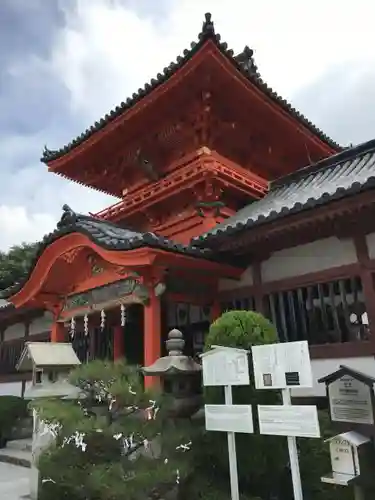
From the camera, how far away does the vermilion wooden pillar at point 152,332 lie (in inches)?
257

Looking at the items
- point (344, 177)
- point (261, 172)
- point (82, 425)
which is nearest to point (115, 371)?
point (82, 425)

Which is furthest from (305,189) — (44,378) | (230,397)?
(44,378)

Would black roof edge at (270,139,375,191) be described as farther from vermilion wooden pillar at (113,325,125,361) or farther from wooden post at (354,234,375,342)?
vermilion wooden pillar at (113,325,125,361)

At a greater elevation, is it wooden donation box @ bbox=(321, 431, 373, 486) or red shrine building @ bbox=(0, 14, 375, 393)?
red shrine building @ bbox=(0, 14, 375, 393)

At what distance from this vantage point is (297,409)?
375 cm

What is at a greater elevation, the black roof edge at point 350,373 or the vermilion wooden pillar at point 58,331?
the vermilion wooden pillar at point 58,331

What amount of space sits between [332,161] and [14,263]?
2336cm

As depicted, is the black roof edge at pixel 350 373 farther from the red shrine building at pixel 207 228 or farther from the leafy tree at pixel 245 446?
the red shrine building at pixel 207 228

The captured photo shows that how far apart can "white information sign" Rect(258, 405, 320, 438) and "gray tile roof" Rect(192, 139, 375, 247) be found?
2.78 m

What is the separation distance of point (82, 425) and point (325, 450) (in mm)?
2778

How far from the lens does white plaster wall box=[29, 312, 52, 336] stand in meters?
12.2

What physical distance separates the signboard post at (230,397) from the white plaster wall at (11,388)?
9899 millimetres

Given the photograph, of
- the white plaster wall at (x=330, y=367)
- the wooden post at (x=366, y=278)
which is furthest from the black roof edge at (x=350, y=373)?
the wooden post at (x=366, y=278)

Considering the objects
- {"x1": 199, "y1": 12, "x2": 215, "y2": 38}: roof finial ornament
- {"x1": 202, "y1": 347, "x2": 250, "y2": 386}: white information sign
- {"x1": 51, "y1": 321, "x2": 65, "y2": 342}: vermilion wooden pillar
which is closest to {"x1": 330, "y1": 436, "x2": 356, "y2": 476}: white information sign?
{"x1": 202, "y1": 347, "x2": 250, "y2": 386}: white information sign
